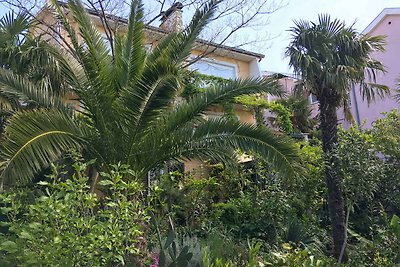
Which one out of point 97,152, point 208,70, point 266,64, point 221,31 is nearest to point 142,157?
point 97,152

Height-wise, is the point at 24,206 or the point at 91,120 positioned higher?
the point at 91,120

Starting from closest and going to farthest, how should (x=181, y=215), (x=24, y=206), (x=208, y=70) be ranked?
(x=24, y=206) < (x=181, y=215) < (x=208, y=70)

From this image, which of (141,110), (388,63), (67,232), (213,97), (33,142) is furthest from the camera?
(388,63)

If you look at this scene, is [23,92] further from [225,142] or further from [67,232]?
[225,142]

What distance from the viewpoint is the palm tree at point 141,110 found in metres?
7.35

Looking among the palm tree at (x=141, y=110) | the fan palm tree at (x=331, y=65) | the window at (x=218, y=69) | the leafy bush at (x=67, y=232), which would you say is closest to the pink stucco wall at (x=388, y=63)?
the window at (x=218, y=69)

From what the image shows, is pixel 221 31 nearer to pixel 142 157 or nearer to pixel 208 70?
pixel 208 70

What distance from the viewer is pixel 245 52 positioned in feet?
62.2

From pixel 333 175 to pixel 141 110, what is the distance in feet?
17.9

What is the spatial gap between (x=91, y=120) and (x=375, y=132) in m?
9.84

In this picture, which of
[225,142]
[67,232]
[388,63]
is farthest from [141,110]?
[388,63]

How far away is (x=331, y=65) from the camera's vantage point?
11484mm

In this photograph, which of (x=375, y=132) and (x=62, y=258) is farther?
(x=375, y=132)

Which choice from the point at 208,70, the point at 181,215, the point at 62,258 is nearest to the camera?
the point at 62,258
